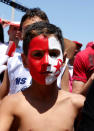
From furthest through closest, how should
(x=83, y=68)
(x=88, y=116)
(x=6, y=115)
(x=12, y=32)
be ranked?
(x=12, y=32) < (x=83, y=68) < (x=6, y=115) < (x=88, y=116)

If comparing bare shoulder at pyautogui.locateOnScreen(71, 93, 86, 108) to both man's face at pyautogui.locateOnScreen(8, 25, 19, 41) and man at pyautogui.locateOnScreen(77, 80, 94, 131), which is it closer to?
man at pyautogui.locateOnScreen(77, 80, 94, 131)

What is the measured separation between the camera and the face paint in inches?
67.6

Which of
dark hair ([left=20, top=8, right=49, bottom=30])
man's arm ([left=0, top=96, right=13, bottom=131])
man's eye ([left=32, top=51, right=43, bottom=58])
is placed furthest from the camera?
dark hair ([left=20, top=8, right=49, bottom=30])

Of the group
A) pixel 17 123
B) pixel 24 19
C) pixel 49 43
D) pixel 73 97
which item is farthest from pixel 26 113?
pixel 24 19

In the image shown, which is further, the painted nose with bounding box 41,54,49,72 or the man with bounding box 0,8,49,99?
the man with bounding box 0,8,49,99

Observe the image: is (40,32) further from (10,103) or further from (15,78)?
(15,78)

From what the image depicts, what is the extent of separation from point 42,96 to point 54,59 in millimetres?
235

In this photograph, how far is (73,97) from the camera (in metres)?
1.82

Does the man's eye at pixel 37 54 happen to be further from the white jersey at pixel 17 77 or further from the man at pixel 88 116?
the white jersey at pixel 17 77

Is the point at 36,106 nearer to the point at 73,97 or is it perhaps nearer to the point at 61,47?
the point at 73,97

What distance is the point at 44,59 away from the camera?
172cm

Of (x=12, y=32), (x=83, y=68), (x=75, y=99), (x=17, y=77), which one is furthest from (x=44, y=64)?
(x=12, y=32)

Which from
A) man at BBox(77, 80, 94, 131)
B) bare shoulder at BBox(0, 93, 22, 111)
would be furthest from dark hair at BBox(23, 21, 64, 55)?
man at BBox(77, 80, 94, 131)

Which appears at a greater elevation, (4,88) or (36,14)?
(36,14)
